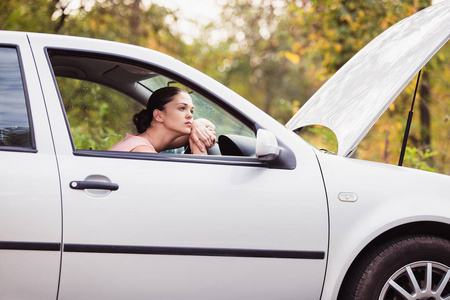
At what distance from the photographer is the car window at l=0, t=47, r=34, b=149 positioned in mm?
2400

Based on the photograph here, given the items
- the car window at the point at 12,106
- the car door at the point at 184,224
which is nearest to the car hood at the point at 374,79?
the car door at the point at 184,224

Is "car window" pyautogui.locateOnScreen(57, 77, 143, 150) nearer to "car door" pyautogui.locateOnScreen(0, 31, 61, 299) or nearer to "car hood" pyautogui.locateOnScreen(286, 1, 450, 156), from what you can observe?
"car door" pyautogui.locateOnScreen(0, 31, 61, 299)

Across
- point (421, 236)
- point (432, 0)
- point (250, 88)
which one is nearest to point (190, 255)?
point (421, 236)

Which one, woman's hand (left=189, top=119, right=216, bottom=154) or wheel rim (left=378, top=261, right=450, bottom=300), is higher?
woman's hand (left=189, top=119, right=216, bottom=154)

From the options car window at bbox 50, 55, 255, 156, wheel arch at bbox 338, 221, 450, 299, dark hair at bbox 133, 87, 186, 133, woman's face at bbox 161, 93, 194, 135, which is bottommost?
wheel arch at bbox 338, 221, 450, 299

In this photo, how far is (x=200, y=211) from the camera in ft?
7.88

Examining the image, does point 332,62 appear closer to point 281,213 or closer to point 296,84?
point 281,213

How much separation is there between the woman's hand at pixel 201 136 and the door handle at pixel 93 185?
710mm

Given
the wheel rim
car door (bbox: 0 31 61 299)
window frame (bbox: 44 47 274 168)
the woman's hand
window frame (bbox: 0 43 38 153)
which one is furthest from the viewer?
the woman's hand

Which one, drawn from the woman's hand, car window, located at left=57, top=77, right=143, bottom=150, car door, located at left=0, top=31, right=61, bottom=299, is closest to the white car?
car door, located at left=0, top=31, right=61, bottom=299

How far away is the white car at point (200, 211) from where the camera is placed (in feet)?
7.56

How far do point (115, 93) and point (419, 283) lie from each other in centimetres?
219

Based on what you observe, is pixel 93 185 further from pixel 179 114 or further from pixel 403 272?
pixel 403 272

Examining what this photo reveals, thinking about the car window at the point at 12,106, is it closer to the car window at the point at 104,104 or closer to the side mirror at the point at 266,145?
the car window at the point at 104,104
